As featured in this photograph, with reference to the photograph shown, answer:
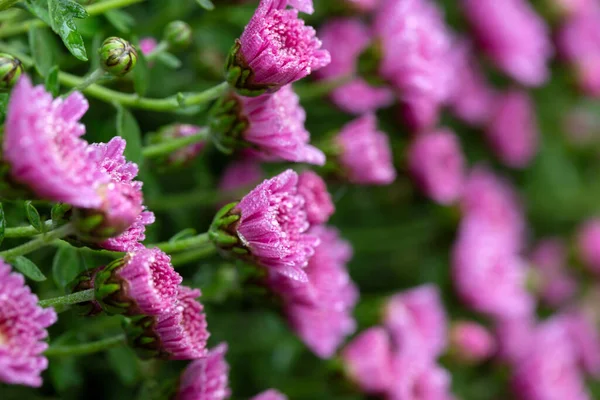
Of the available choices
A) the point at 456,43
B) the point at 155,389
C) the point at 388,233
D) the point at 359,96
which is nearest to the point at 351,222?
the point at 388,233

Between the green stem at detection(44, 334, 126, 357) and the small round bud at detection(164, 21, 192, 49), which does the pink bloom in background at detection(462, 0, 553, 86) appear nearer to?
the small round bud at detection(164, 21, 192, 49)

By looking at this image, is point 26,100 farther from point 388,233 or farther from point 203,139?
point 388,233

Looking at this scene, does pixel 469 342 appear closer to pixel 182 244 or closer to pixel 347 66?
pixel 347 66

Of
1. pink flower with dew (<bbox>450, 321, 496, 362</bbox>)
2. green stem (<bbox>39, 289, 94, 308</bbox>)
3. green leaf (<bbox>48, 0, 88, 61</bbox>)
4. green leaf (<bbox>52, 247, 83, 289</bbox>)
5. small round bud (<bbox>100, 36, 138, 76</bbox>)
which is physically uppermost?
green leaf (<bbox>48, 0, 88, 61</bbox>)

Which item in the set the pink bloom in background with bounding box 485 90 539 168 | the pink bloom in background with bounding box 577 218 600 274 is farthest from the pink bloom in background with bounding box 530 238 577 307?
the pink bloom in background with bounding box 485 90 539 168

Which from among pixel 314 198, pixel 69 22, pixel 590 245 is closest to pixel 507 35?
pixel 590 245

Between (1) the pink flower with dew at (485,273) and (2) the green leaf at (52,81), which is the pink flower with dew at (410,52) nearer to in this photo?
(1) the pink flower with dew at (485,273)
